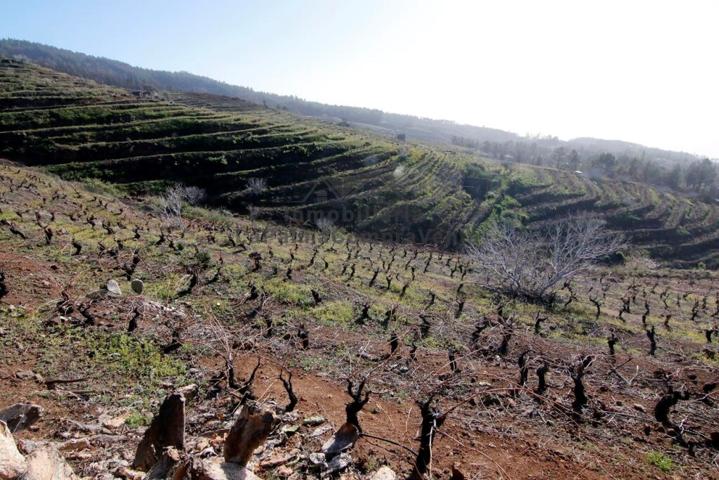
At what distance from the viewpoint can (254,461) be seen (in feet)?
17.9

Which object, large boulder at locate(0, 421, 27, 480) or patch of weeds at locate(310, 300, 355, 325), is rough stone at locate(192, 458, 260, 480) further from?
patch of weeds at locate(310, 300, 355, 325)

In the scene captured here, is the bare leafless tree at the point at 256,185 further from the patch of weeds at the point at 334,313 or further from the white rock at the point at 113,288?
the white rock at the point at 113,288

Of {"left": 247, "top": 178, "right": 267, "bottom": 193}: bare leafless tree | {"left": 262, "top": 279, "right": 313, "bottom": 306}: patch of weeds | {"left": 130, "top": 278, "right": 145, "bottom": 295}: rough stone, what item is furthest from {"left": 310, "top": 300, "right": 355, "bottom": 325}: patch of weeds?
{"left": 247, "top": 178, "right": 267, "bottom": 193}: bare leafless tree

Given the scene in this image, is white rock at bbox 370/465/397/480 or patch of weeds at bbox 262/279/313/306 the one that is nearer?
white rock at bbox 370/465/397/480

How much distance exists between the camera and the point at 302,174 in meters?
54.1

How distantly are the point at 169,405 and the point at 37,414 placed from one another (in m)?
2.47

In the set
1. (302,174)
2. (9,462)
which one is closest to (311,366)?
(9,462)

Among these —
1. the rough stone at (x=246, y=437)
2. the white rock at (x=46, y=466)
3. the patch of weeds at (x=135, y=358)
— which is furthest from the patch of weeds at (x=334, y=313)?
the white rock at (x=46, y=466)

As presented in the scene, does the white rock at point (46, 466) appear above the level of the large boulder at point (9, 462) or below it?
below

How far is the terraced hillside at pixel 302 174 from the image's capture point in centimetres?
4747

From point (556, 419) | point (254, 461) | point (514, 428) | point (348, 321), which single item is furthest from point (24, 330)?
point (556, 419)

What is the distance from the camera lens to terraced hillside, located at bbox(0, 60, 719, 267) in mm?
47469

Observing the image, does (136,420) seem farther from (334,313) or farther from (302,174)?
(302,174)

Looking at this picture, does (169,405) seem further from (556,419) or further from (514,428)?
(556,419)
